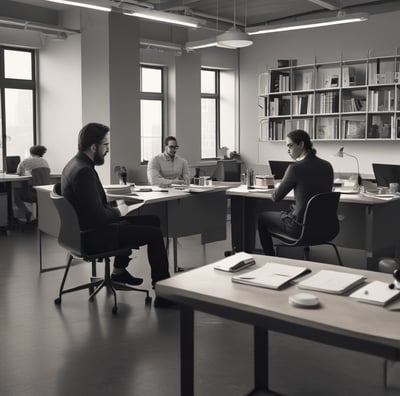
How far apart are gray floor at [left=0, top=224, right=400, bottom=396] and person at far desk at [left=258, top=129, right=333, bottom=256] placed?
1.32 meters

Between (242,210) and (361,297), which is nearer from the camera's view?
(361,297)

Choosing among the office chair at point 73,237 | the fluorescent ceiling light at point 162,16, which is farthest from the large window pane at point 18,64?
the office chair at point 73,237

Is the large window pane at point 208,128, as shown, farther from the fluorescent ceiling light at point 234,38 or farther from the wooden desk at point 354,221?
the wooden desk at point 354,221

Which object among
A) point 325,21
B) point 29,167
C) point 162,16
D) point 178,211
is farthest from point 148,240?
point 325,21

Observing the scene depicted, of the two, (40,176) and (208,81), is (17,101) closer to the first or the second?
(40,176)

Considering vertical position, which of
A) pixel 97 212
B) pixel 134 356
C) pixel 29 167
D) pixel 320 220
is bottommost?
pixel 134 356

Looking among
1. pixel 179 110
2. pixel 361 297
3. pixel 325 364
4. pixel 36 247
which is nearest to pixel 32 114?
pixel 179 110

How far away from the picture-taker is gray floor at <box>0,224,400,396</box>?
2822mm

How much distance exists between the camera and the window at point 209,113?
34.2ft

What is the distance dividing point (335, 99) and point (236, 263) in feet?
22.3

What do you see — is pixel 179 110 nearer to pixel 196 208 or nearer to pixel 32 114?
pixel 32 114

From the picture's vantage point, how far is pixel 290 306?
187cm

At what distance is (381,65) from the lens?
8.25 metres

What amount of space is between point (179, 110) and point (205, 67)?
1065 millimetres
